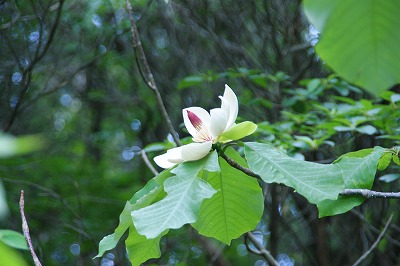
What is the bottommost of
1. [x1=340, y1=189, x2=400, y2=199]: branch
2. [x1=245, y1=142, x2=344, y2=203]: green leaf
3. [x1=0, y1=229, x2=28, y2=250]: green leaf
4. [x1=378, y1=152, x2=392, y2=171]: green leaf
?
[x1=0, y1=229, x2=28, y2=250]: green leaf

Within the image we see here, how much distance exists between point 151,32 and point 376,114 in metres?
3.69

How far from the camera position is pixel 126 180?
5469mm

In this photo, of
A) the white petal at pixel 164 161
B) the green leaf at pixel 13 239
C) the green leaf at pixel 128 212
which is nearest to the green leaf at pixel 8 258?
the green leaf at pixel 128 212

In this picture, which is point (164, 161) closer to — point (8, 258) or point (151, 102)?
point (8, 258)

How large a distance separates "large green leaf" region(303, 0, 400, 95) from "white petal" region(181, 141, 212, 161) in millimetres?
811

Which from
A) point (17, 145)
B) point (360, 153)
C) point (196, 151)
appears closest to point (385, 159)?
point (360, 153)

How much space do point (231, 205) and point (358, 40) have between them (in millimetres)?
960

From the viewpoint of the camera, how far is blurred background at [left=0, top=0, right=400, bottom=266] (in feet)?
14.2

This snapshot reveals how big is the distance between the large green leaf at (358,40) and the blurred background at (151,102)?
10.6 ft

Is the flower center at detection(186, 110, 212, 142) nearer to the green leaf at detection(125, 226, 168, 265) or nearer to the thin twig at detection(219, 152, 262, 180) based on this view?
the thin twig at detection(219, 152, 262, 180)

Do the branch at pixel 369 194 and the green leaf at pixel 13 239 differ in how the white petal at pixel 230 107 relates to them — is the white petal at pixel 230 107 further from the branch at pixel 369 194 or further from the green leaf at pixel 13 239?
the green leaf at pixel 13 239

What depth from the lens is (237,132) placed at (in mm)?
1238

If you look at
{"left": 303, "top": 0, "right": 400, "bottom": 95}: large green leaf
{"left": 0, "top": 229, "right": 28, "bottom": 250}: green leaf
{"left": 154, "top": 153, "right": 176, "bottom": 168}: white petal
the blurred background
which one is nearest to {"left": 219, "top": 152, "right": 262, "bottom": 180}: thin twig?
{"left": 154, "top": 153, "right": 176, "bottom": 168}: white petal

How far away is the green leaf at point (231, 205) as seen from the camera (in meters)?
1.25
